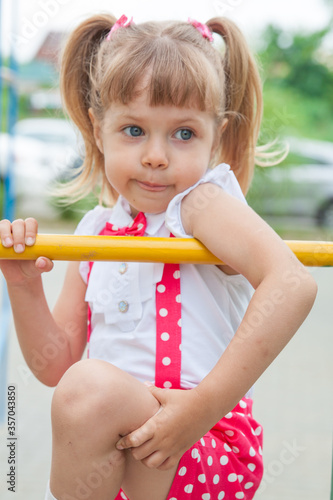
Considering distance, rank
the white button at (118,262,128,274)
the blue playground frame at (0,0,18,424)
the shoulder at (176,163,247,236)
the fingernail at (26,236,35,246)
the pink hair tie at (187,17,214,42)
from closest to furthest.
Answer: the fingernail at (26,236,35,246), the shoulder at (176,163,247,236), the white button at (118,262,128,274), the pink hair tie at (187,17,214,42), the blue playground frame at (0,0,18,424)

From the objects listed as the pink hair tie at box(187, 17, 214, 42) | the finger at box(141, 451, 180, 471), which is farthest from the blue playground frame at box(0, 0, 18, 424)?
the finger at box(141, 451, 180, 471)

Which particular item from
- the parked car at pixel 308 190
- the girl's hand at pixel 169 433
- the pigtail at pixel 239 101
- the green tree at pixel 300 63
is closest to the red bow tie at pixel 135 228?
the pigtail at pixel 239 101

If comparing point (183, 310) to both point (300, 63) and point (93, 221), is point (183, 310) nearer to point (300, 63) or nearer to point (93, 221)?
point (93, 221)

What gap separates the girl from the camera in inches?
53.7

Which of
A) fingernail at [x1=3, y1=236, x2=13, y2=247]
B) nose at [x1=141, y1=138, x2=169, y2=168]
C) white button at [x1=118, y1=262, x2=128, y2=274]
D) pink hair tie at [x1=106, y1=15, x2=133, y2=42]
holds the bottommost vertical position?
white button at [x1=118, y1=262, x2=128, y2=274]

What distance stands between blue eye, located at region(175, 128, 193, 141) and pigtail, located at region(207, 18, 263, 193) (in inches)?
8.5

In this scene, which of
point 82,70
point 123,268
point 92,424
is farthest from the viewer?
point 82,70

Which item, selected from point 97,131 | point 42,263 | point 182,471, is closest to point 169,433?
point 182,471

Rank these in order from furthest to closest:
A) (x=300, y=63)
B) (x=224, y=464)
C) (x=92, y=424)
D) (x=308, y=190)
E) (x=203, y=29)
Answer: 1. (x=300, y=63)
2. (x=308, y=190)
3. (x=203, y=29)
4. (x=224, y=464)
5. (x=92, y=424)

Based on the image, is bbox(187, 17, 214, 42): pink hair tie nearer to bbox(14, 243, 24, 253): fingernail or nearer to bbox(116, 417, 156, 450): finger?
bbox(14, 243, 24, 253): fingernail

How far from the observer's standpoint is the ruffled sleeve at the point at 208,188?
5.18 ft

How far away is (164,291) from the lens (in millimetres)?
1609

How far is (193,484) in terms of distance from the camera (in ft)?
4.90

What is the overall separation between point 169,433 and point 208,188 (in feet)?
1.72
